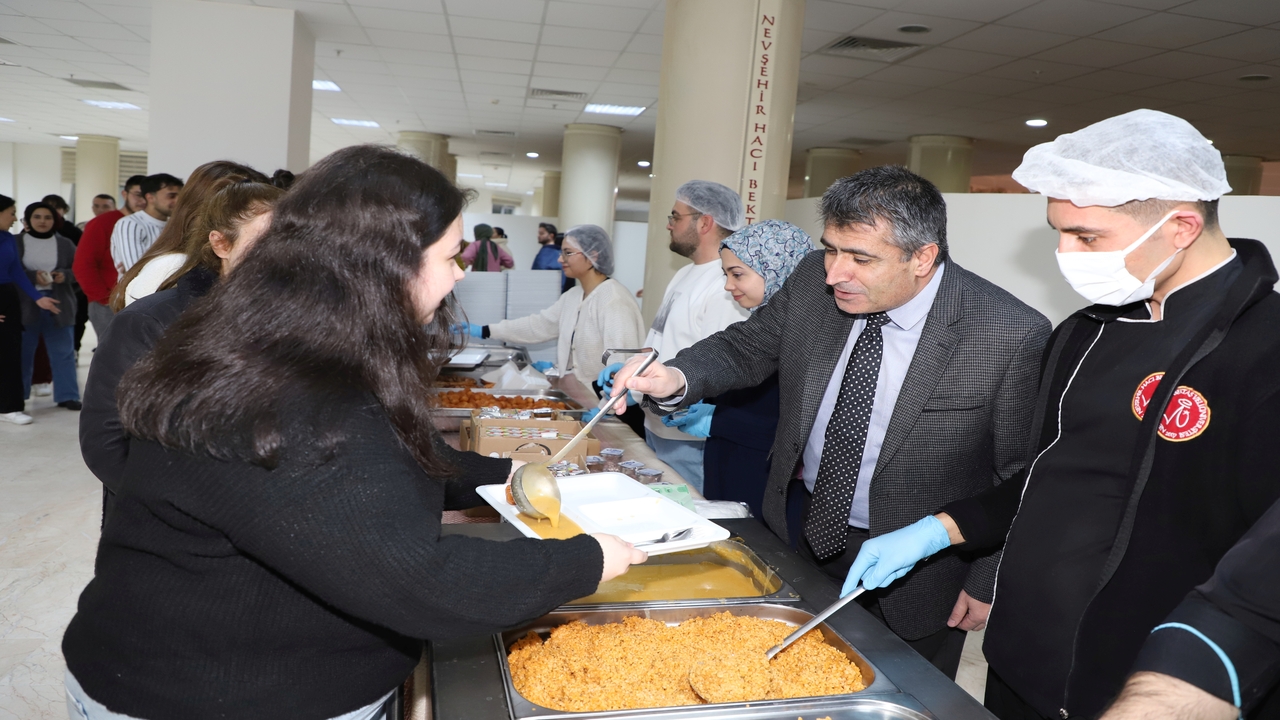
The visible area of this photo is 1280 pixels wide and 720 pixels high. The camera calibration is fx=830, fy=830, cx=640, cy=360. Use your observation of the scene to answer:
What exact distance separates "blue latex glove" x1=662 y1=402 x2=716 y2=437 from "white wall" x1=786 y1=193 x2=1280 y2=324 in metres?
0.87

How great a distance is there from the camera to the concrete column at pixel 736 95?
4.44 meters

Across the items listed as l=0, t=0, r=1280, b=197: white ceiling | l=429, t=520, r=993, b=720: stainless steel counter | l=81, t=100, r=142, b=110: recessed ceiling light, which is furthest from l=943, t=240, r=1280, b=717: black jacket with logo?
l=81, t=100, r=142, b=110: recessed ceiling light

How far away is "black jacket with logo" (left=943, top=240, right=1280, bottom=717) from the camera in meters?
1.01

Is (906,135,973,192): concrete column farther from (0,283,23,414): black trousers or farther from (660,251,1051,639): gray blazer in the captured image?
(660,251,1051,639): gray blazer

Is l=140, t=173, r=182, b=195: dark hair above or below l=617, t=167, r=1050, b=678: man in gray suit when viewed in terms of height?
above

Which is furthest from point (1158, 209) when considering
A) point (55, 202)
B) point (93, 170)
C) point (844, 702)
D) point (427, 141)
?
point (93, 170)

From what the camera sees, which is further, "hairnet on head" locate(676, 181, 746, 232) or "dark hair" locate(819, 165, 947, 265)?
"hairnet on head" locate(676, 181, 746, 232)

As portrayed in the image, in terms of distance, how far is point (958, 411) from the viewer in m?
1.55

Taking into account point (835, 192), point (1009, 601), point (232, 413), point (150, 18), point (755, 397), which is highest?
point (150, 18)

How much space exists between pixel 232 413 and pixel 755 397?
165 cm

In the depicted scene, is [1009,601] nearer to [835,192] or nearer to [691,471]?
[835,192]

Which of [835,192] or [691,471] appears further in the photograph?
[691,471]

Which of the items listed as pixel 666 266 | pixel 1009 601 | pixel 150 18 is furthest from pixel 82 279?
pixel 1009 601

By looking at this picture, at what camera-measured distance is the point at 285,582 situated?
0.86m
